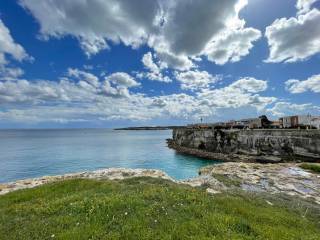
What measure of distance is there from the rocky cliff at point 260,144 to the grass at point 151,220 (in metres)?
41.8

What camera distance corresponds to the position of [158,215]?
770cm

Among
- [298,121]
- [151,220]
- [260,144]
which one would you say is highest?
[298,121]

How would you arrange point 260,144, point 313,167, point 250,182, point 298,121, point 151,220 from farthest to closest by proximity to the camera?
1. point 298,121
2. point 260,144
3. point 313,167
4. point 250,182
5. point 151,220

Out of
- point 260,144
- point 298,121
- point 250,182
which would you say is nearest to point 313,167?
point 250,182

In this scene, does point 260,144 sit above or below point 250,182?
above

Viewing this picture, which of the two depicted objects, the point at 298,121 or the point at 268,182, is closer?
the point at 268,182

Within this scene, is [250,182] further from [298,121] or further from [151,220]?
[298,121]

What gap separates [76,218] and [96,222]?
88cm

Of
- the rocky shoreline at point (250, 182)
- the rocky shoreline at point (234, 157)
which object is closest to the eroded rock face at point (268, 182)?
the rocky shoreline at point (250, 182)

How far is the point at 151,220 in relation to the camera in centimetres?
730

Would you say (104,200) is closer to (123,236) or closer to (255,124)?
(123,236)

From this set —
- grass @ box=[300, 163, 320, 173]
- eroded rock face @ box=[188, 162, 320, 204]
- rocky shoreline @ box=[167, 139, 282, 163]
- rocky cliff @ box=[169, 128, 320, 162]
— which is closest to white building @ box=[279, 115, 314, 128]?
rocky cliff @ box=[169, 128, 320, 162]

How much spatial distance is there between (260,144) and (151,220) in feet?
177

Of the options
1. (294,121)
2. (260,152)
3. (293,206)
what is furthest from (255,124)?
(293,206)
